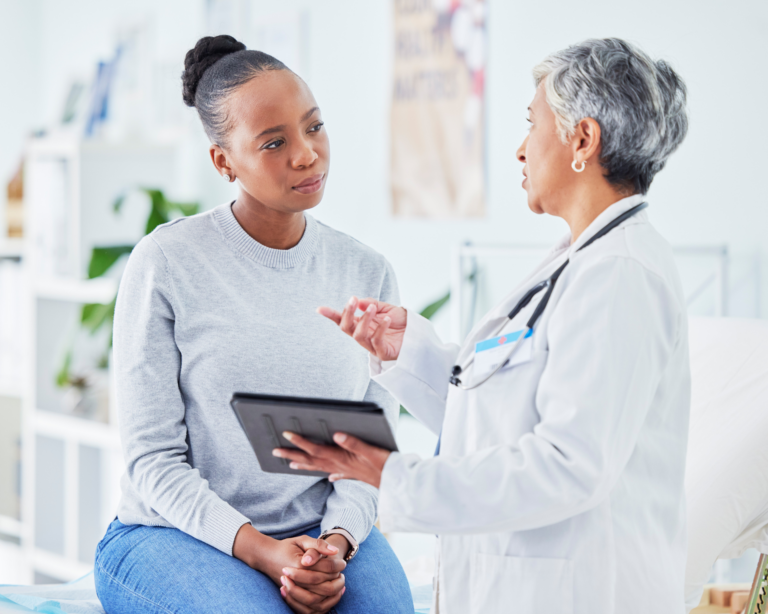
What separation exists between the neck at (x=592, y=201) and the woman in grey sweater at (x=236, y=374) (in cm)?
51

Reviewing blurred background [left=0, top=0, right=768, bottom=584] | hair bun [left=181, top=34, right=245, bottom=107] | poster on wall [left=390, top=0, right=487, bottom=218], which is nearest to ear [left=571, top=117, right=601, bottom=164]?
hair bun [left=181, top=34, right=245, bottom=107]

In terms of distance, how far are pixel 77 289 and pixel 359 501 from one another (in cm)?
189

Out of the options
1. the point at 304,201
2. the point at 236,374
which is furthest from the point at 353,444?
the point at 304,201

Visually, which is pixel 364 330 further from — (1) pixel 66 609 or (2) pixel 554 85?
(1) pixel 66 609

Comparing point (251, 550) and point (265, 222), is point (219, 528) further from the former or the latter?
point (265, 222)

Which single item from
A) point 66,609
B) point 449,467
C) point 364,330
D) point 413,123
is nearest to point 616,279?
point 449,467

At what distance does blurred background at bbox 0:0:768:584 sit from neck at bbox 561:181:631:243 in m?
0.99

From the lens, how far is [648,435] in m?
0.95

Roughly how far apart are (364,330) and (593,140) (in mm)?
430

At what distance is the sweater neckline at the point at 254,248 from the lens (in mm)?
1397

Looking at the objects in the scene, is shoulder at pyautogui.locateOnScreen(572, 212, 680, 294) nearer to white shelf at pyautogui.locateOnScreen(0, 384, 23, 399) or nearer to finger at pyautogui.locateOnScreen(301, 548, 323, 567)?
finger at pyautogui.locateOnScreen(301, 548, 323, 567)

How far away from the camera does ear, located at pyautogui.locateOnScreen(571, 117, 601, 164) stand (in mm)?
973

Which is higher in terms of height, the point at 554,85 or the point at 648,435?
the point at 554,85

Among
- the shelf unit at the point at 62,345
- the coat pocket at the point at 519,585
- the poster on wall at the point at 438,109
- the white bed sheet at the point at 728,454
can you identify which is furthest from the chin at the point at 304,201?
the shelf unit at the point at 62,345
